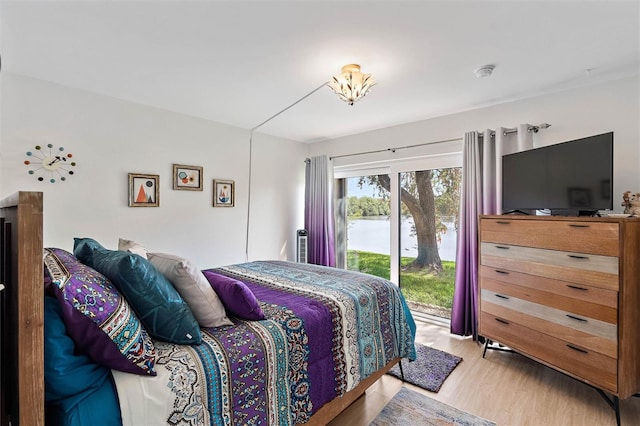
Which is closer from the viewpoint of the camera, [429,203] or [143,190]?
[143,190]

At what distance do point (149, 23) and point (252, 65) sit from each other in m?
0.72

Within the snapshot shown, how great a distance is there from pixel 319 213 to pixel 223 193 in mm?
1454

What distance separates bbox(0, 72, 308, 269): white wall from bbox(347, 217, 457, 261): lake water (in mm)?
1089

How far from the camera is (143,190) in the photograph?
3.10 meters

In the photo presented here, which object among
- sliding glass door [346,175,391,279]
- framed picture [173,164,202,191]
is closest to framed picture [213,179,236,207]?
framed picture [173,164,202,191]

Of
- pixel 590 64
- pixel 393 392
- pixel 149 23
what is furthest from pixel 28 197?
pixel 590 64

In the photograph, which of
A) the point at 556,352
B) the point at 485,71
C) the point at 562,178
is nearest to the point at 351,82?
the point at 485,71

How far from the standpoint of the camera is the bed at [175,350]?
0.80m

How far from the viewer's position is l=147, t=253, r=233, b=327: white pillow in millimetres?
1410

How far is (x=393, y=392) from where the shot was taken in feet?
7.36

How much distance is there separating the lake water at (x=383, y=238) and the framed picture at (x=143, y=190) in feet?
8.74

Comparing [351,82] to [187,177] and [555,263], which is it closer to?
[555,263]

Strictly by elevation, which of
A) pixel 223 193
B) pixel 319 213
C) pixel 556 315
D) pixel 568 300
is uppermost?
pixel 223 193

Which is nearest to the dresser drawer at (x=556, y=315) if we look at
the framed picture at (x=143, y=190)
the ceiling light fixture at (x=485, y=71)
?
the ceiling light fixture at (x=485, y=71)
